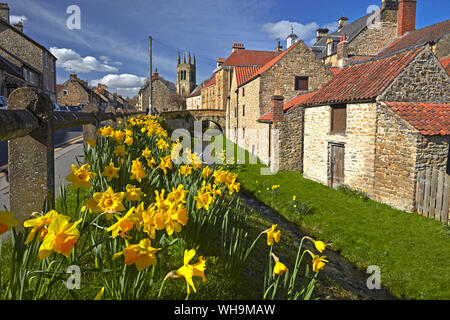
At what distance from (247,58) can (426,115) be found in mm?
30539

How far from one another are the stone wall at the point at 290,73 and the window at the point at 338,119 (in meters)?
8.73

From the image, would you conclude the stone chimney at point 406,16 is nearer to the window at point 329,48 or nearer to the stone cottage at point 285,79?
the window at point 329,48

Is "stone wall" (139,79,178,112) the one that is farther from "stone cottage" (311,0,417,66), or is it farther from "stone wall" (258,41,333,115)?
"stone wall" (258,41,333,115)

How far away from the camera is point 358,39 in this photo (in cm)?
2944

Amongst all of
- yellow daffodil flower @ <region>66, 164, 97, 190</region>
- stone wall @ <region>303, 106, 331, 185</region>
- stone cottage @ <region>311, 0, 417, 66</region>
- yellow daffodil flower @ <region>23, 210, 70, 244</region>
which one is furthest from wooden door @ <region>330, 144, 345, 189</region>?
stone cottage @ <region>311, 0, 417, 66</region>

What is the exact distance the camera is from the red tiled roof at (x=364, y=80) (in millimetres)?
12047

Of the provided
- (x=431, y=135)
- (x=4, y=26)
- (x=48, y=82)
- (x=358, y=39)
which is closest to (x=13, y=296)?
(x=431, y=135)

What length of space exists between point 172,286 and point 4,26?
44.7m

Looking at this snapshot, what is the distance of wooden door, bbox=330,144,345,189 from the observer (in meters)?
14.3

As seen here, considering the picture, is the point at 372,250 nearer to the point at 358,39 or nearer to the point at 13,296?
the point at 13,296

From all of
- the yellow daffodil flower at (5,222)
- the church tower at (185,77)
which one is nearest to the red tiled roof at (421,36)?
the yellow daffodil flower at (5,222)

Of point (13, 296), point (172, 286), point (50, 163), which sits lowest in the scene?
point (172, 286)

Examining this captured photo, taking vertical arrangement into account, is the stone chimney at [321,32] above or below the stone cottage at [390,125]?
above

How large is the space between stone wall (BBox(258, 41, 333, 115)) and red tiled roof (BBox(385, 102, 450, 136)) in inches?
461
